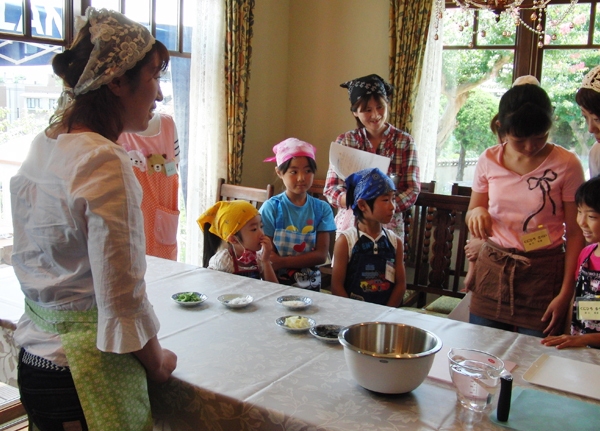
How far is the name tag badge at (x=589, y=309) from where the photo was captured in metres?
1.38

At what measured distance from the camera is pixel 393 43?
12.9ft

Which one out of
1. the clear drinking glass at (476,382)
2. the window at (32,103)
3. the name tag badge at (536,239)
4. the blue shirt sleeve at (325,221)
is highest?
the window at (32,103)

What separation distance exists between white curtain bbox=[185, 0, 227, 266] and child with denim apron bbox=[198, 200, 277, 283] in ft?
5.28

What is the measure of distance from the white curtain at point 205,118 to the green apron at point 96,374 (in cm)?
272

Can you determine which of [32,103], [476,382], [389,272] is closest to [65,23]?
[32,103]

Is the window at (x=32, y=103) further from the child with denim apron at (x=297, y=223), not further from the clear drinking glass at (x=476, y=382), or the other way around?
the clear drinking glass at (x=476, y=382)

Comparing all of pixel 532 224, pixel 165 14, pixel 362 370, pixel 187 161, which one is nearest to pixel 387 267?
pixel 532 224

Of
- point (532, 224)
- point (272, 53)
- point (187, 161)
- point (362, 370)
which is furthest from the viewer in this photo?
point (272, 53)

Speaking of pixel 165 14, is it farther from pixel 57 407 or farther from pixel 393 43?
pixel 57 407

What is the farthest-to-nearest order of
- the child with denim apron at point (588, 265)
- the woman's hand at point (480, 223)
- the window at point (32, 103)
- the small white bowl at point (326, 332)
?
the window at point (32, 103), the woman's hand at point (480, 223), the child with denim apron at point (588, 265), the small white bowl at point (326, 332)

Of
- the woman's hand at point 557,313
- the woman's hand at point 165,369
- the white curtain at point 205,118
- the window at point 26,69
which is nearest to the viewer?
the woman's hand at point 165,369

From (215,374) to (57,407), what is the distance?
310 millimetres

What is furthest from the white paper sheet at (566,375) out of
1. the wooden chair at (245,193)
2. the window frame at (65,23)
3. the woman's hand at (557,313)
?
the window frame at (65,23)

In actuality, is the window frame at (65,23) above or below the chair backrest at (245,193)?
above
